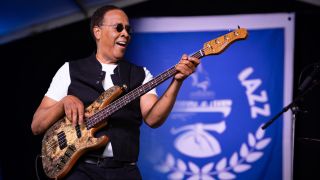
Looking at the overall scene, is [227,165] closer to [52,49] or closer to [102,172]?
[52,49]

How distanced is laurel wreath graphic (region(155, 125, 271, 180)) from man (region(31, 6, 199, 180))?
259cm

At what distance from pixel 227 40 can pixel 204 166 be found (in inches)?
112

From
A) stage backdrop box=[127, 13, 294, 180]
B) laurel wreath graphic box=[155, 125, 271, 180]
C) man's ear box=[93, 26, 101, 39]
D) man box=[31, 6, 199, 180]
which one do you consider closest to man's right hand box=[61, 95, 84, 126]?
man box=[31, 6, 199, 180]

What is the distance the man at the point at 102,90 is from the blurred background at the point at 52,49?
2695mm

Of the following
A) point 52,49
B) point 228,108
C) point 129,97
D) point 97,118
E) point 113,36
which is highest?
point 52,49

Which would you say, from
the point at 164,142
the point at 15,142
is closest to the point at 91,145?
the point at 164,142

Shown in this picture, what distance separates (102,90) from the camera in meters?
2.66

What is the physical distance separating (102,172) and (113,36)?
2.76 ft

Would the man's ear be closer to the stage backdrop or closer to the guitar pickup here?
the guitar pickup

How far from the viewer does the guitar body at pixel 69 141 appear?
2.53 metres

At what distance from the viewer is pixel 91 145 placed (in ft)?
8.11

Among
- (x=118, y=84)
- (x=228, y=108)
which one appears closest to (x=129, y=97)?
(x=118, y=84)
